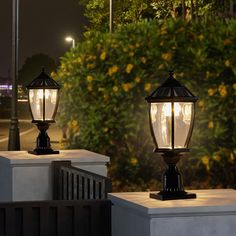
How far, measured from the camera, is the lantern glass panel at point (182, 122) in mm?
6445

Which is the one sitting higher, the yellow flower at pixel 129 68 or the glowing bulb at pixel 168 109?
the yellow flower at pixel 129 68

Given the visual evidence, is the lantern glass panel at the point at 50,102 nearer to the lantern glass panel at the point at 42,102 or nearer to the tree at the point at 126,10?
the lantern glass panel at the point at 42,102

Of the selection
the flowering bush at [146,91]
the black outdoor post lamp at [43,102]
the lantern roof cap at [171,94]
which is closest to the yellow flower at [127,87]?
the flowering bush at [146,91]

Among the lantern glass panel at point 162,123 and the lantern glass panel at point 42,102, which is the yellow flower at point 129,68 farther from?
the lantern glass panel at point 162,123

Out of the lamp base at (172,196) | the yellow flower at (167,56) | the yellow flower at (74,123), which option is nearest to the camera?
the lamp base at (172,196)

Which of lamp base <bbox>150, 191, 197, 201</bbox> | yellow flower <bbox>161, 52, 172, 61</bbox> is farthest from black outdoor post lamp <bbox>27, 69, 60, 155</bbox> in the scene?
lamp base <bbox>150, 191, 197, 201</bbox>

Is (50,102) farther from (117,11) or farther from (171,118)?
(117,11)

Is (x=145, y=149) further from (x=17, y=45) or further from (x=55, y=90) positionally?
(x=17, y=45)

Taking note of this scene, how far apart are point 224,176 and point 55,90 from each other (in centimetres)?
235

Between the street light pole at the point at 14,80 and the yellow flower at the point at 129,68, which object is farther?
the street light pole at the point at 14,80

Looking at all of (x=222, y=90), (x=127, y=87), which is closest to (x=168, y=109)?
(x=222, y=90)

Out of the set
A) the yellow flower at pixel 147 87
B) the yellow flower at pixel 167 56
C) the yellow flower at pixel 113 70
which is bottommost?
the yellow flower at pixel 147 87

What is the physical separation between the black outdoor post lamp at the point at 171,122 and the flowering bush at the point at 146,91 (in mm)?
2679

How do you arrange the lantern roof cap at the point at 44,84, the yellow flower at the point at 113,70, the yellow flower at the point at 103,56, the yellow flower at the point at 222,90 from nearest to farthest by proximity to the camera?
the yellow flower at the point at 222,90
the yellow flower at the point at 113,70
the yellow flower at the point at 103,56
the lantern roof cap at the point at 44,84
